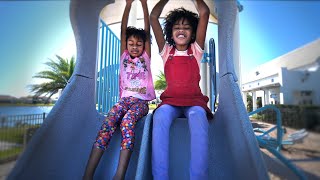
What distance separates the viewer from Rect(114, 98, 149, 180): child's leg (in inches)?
27.9

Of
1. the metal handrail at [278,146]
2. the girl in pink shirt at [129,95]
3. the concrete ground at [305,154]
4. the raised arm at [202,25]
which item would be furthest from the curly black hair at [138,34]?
the concrete ground at [305,154]

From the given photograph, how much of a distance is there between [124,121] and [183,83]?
12.8 inches

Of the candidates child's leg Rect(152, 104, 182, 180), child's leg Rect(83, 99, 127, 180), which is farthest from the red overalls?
child's leg Rect(83, 99, 127, 180)

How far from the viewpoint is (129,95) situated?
1013mm

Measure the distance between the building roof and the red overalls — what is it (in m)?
0.81

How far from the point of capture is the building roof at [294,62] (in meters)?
1.32

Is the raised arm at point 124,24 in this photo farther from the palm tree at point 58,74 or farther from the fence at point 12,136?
the palm tree at point 58,74

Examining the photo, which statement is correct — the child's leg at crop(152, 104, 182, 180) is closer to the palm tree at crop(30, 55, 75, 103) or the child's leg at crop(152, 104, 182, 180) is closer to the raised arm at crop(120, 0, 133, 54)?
the raised arm at crop(120, 0, 133, 54)

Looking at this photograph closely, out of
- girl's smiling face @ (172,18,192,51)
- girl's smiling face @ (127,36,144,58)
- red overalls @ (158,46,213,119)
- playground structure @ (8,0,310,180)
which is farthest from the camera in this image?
girl's smiling face @ (127,36,144,58)

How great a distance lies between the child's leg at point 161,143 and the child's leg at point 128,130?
10cm

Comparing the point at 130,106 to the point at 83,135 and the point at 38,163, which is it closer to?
the point at 83,135

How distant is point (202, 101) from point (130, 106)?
342mm

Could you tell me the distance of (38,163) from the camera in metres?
0.67

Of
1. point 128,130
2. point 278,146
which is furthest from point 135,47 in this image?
point 278,146
